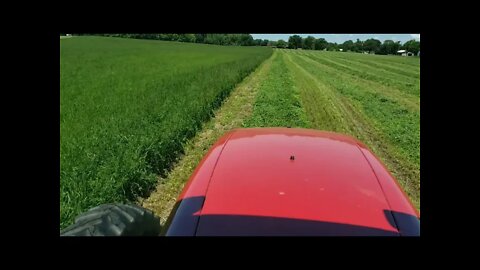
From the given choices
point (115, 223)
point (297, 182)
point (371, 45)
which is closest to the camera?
point (297, 182)

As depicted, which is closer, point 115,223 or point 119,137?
point 115,223

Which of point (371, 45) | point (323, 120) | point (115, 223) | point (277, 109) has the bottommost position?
point (115, 223)

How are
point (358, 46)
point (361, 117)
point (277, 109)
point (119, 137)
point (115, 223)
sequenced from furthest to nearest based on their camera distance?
point (358, 46) < point (277, 109) < point (361, 117) < point (119, 137) < point (115, 223)

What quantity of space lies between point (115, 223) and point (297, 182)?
1046 mm

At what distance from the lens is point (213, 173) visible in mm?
2334

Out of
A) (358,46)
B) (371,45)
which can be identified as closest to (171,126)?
(371,45)

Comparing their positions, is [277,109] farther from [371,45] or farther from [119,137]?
[371,45]

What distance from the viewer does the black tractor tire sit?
202 centimetres

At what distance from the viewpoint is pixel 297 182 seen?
2.06 meters

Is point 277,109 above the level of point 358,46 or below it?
below

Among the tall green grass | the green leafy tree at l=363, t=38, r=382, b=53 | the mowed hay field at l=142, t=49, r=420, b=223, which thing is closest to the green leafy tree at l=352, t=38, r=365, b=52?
the green leafy tree at l=363, t=38, r=382, b=53
